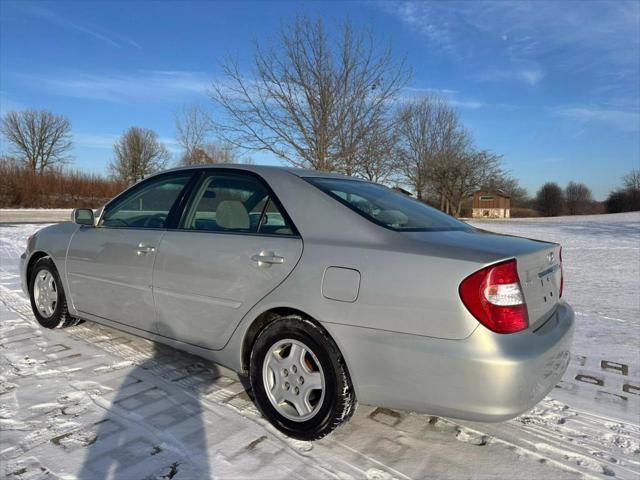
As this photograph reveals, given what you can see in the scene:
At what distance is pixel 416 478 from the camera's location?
2180 mm

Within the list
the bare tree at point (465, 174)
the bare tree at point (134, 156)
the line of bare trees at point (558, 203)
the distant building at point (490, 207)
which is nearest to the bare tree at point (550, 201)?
the line of bare trees at point (558, 203)

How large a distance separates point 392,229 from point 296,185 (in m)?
0.71

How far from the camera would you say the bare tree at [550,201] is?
71188 mm

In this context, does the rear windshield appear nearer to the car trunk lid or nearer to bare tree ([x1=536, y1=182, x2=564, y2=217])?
the car trunk lid

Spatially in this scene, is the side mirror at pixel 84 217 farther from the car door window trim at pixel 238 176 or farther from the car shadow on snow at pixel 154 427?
the car shadow on snow at pixel 154 427

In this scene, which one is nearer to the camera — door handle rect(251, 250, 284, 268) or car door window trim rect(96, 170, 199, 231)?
door handle rect(251, 250, 284, 268)

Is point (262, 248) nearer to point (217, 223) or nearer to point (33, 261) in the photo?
point (217, 223)

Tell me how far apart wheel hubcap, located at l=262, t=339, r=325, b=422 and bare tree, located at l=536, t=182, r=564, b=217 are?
77.1m

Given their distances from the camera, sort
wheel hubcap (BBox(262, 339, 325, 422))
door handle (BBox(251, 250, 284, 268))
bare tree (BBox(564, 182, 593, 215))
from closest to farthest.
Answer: wheel hubcap (BBox(262, 339, 325, 422)), door handle (BBox(251, 250, 284, 268)), bare tree (BBox(564, 182, 593, 215))

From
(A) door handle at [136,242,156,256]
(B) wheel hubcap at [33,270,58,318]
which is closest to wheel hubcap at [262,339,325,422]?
(A) door handle at [136,242,156,256]

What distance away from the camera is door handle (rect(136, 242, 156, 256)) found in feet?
10.5

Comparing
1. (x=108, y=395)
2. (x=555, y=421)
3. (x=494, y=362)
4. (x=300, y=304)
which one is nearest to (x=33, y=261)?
(x=108, y=395)

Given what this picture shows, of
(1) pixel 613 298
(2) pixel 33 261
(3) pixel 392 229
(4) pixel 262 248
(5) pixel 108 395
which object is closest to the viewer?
(3) pixel 392 229

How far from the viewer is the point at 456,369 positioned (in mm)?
2010
